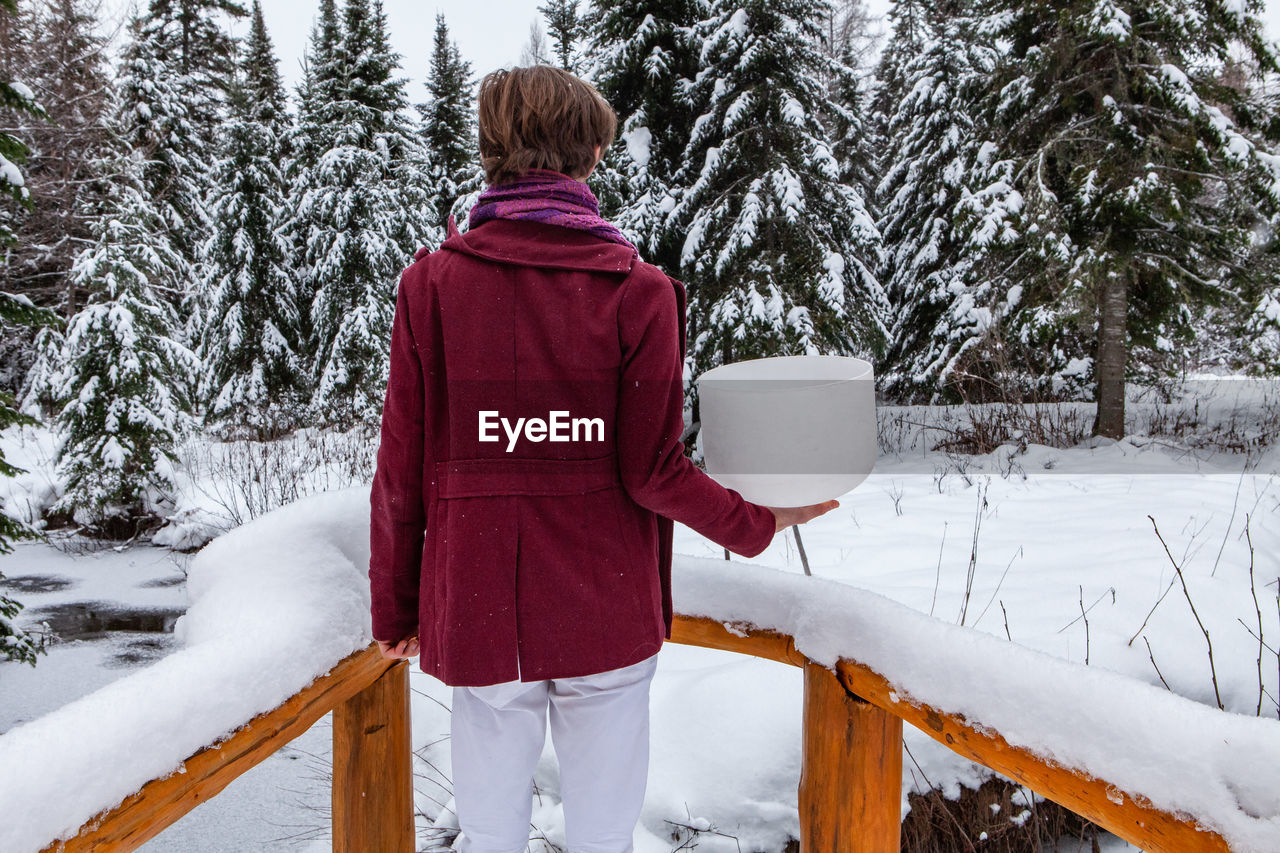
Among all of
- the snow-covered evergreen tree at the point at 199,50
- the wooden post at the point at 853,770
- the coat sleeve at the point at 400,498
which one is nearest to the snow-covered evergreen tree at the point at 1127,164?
the wooden post at the point at 853,770

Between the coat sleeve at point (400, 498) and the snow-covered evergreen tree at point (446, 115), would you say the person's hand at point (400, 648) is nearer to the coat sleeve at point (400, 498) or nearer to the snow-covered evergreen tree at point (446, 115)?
the coat sleeve at point (400, 498)

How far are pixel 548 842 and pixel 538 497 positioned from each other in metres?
2.30

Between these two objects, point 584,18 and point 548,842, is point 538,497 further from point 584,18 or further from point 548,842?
point 584,18

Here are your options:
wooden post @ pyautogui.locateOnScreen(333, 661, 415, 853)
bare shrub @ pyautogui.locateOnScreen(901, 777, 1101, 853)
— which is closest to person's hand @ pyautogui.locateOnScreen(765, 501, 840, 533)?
wooden post @ pyautogui.locateOnScreen(333, 661, 415, 853)

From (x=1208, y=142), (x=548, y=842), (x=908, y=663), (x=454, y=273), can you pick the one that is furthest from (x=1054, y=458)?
(x=454, y=273)

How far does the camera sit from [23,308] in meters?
4.95

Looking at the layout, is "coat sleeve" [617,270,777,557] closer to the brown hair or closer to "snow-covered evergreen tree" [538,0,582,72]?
the brown hair

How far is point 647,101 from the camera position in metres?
10.8

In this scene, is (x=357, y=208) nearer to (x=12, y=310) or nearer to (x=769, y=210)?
(x=769, y=210)

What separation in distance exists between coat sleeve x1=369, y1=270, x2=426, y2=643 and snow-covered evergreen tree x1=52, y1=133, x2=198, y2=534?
983cm

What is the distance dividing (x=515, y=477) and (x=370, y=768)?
105 cm

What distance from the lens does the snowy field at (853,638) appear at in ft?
4.15

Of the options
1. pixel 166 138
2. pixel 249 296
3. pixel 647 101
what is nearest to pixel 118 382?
pixel 647 101

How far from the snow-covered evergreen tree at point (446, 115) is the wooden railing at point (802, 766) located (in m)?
21.8
